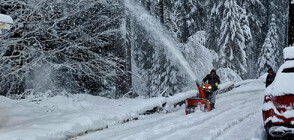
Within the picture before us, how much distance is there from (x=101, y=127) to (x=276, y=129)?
5.07 meters

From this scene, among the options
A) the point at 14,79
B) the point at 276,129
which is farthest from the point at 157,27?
the point at 276,129

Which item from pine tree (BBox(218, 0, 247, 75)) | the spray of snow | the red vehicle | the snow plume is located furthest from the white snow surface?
pine tree (BBox(218, 0, 247, 75))

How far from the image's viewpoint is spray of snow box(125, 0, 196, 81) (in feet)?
51.6

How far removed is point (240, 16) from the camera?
31.7 m

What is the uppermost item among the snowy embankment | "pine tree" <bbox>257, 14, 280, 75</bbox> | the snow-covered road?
"pine tree" <bbox>257, 14, 280, 75</bbox>

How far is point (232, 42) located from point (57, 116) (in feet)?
84.3

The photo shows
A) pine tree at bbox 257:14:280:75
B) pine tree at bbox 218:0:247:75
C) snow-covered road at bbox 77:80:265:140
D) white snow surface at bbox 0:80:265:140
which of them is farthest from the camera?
pine tree at bbox 257:14:280:75

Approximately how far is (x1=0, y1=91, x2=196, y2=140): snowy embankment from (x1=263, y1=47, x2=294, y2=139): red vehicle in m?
4.96

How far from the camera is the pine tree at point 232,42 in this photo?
99.3 feet

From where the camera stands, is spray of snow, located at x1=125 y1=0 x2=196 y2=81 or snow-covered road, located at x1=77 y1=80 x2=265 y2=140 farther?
spray of snow, located at x1=125 y1=0 x2=196 y2=81

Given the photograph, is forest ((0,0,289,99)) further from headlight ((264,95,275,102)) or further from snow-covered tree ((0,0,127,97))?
headlight ((264,95,275,102))

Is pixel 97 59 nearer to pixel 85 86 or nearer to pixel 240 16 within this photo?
pixel 85 86

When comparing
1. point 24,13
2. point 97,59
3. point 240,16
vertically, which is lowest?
point 97,59

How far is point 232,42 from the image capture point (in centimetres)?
3073
